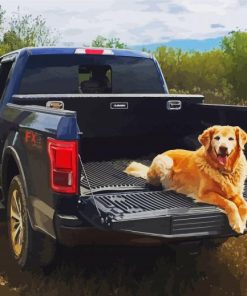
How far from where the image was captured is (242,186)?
15.0 ft

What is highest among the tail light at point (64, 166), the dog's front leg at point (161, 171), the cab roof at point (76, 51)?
the cab roof at point (76, 51)

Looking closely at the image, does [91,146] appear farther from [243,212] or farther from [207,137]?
[243,212]

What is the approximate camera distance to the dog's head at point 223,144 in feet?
14.7

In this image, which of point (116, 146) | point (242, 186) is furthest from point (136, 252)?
point (242, 186)

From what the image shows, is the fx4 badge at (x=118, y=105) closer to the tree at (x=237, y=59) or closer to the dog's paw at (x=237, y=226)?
the dog's paw at (x=237, y=226)

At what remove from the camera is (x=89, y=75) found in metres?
7.33

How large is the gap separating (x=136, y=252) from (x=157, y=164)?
4.19 feet

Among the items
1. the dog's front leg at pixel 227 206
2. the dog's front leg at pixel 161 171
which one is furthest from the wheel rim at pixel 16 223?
the dog's front leg at pixel 227 206

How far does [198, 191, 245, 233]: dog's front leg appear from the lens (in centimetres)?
421

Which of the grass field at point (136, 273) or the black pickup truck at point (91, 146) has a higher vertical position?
the black pickup truck at point (91, 146)

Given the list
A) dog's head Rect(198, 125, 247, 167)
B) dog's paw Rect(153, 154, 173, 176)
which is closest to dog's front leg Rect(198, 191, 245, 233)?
dog's head Rect(198, 125, 247, 167)

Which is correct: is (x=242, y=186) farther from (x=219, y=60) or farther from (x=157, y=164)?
(x=219, y=60)

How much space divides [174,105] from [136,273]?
1.93 meters

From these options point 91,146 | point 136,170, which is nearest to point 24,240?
point 136,170
